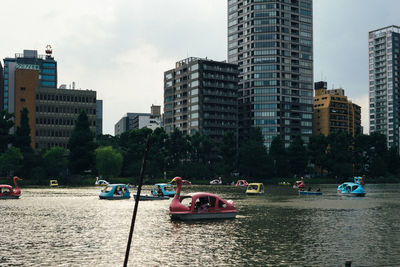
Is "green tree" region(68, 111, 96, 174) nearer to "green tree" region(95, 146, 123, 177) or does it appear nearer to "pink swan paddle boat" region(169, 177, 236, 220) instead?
"green tree" region(95, 146, 123, 177)

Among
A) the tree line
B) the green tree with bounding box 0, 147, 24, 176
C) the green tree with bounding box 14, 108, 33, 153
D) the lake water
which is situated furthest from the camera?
the green tree with bounding box 14, 108, 33, 153

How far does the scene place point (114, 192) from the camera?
65375 mm

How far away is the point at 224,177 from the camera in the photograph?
153m

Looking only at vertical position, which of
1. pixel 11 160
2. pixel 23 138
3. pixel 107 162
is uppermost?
pixel 23 138

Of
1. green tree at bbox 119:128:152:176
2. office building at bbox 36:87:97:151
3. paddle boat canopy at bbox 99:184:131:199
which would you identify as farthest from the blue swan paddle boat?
office building at bbox 36:87:97:151

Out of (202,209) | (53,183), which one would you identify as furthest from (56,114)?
(202,209)

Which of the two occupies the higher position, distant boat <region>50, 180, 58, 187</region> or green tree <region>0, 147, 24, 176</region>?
green tree <region>0, 147, 24, 176</region>

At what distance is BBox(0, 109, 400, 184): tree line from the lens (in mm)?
124625

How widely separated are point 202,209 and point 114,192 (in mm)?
30010

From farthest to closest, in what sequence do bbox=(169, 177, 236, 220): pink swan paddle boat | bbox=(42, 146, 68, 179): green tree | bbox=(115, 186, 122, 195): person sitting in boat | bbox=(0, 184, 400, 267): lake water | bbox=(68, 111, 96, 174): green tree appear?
bbox=(68, 111, 96, 174): green tree → bbox=(42, 146, 68, 179): green tree → bbox=(115, 186, 122, 195): person sitting in boat → bbox=(169, 177, 236, 220): pink swan paddle boat → bbox=(0, 184, 400, 267): lake water

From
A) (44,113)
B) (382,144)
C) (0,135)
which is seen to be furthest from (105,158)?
(382,144)

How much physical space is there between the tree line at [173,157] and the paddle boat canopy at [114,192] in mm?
54691

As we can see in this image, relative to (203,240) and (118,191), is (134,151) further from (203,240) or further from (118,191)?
(203,240)

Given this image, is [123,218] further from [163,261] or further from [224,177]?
[224,177]
